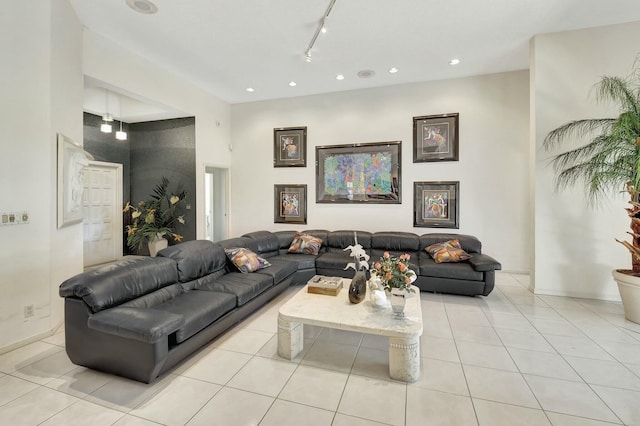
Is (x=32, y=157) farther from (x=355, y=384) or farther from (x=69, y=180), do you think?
(x=355, y=384)

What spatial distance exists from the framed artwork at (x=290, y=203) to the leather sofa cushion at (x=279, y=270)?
1.81 m

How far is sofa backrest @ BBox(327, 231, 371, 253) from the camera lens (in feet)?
16.3

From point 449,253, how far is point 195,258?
138 inches

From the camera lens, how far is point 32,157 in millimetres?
2730

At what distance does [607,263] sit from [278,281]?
4.41m

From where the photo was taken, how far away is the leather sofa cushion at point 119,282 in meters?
2.24

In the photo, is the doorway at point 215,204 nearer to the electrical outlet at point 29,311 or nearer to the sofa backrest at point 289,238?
the sofa backrest at point 289,238

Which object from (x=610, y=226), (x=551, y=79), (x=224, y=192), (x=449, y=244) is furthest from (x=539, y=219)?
(x=224, y=192)

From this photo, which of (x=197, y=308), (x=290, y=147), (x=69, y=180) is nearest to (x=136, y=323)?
(x=197, y=308)

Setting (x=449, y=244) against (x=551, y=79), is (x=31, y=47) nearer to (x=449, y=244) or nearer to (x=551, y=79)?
(x=449, y=244)

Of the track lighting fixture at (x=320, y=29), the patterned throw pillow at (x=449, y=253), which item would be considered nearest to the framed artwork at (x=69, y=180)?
the track lighting fixture at (x=320, y=29)

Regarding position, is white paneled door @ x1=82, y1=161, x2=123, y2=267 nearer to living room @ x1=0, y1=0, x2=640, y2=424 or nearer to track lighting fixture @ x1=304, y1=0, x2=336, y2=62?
living room @ x1=0, y1=0, x2=640, y2=424

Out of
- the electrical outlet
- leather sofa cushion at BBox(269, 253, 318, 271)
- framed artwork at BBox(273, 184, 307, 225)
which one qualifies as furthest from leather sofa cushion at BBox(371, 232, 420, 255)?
the electrical outlet

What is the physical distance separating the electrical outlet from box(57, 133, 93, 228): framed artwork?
2.66 ft
